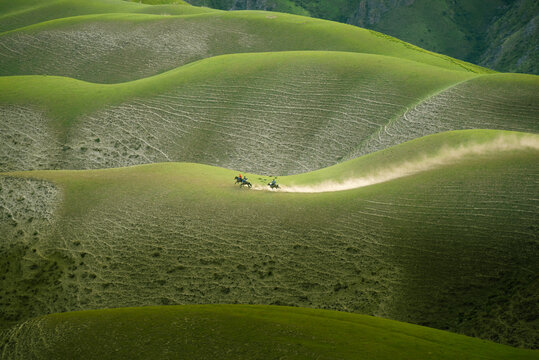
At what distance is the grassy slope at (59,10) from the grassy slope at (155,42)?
21421 mm

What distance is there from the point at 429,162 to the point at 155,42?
192 feet

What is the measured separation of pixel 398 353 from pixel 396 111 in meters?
31.2

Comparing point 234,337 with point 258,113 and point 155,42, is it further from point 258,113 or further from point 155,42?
point 155,42

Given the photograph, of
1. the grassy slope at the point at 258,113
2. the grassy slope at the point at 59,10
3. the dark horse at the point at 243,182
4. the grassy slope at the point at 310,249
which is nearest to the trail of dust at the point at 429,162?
the dark horse at the point at 243,182

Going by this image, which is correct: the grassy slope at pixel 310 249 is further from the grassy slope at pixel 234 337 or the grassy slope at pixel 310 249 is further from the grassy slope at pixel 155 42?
the grassy slope at pixel 155 42

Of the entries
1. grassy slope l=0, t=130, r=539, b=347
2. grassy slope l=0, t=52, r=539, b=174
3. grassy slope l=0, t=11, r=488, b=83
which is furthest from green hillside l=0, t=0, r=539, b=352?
grassy slope l=0, t=11, r=488, b=83

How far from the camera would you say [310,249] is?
56.4ft

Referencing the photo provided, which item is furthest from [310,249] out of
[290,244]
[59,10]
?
[59,10]

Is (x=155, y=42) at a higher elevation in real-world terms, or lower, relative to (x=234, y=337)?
higher

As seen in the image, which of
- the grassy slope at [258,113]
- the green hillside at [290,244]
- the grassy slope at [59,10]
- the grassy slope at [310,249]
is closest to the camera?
the green hillside at [290,244]

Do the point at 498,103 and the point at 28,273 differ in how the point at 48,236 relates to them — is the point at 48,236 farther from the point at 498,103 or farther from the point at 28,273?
the point at 498,103

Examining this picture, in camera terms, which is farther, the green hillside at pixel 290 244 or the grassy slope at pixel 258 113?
the grassy slope at pixel 258 113

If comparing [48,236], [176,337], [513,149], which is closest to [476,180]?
[513,149]

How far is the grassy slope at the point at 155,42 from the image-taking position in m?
68.1
